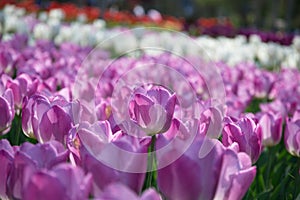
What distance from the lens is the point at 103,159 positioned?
3.06 feet

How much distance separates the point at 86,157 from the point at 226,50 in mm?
5855

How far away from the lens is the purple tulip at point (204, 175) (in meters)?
0.90

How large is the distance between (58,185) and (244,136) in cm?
66

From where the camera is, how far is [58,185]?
2.51 ft

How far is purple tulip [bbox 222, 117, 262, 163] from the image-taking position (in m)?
1.28

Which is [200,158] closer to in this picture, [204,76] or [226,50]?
[204,76]

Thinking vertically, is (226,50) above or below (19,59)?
below

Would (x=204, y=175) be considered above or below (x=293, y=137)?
above

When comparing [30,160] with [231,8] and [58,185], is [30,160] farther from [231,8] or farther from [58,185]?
[231,8]

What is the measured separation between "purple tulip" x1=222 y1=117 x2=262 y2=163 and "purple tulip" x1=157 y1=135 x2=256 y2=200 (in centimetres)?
30

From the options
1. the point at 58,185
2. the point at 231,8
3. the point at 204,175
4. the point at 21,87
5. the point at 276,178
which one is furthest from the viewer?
the point at 231,8

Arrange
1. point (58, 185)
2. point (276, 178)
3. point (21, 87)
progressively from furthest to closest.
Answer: point (276, 178) → point (21, 87) → point (58, 185)

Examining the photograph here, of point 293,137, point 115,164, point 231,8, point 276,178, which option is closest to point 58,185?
point 115,164

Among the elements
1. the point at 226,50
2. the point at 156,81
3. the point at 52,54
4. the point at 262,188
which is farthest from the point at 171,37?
the point at 262,188
